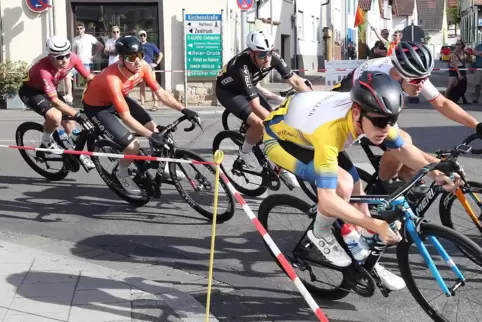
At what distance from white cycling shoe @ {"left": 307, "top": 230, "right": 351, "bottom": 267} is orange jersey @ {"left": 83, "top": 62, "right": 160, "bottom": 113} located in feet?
10.5

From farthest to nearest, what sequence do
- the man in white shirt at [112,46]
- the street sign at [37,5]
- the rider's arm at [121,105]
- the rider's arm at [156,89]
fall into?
the street sign at [37,5] < the man in white shirt at [112,46] < the rider's arm at [156,89] < the rider's arm at [121,105]

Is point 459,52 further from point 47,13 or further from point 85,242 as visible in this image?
point 85,242

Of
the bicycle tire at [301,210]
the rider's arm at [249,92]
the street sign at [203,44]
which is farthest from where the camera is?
the street sign at [203,44]

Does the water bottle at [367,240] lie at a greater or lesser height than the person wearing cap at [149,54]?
lesser

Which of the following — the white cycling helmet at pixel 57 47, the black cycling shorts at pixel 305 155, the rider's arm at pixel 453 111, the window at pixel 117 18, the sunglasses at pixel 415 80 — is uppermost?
the window at pixel 117 18

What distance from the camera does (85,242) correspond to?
736 centimetres

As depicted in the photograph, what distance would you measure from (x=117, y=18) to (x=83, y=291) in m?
16.2

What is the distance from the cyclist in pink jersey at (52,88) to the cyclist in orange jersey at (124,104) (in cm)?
65

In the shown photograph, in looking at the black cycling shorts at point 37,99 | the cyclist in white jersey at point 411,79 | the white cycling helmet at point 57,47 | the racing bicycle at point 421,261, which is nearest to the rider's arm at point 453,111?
the cyclist in white jersey at point 411,79

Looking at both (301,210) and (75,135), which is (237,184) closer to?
(75,135)

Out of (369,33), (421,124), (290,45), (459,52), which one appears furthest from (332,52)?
(421,124)

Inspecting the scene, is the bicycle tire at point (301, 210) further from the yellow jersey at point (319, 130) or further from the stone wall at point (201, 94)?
the stone wall at point (201, 94)

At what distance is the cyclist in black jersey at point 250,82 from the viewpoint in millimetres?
8586

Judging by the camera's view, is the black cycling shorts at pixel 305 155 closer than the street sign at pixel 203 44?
Yes
